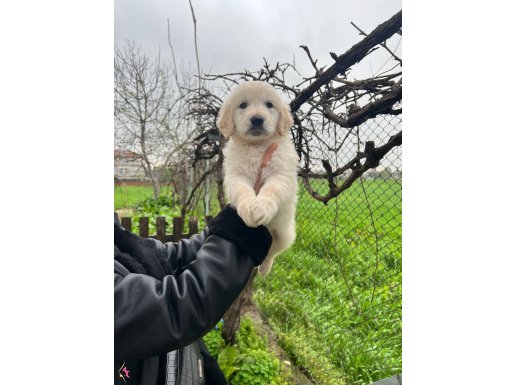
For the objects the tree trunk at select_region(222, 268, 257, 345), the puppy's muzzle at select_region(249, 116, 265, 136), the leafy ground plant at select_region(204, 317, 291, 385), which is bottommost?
the leafy ground plant at select_region(204, 317, 291, 385)

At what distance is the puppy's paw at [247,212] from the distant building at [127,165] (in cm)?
36

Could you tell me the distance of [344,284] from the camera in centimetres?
136

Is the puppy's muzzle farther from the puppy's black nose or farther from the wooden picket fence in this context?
the wooden picket fence

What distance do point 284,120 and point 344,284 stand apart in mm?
848

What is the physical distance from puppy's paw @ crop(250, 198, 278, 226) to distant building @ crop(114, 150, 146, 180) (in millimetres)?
393

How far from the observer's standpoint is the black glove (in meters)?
0.71

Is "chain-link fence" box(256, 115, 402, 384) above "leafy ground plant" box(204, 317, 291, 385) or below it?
above

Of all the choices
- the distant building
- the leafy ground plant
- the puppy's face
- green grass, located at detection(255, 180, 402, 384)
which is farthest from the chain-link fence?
the distant building

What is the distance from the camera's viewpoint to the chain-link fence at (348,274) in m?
1.00

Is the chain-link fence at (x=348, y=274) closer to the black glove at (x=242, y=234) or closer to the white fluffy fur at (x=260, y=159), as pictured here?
the white fluffy fur at (x=260, y=159)

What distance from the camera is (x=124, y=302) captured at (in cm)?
60

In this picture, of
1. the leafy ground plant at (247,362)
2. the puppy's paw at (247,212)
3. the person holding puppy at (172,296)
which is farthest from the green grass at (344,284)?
the puppy's paw at (247,212)

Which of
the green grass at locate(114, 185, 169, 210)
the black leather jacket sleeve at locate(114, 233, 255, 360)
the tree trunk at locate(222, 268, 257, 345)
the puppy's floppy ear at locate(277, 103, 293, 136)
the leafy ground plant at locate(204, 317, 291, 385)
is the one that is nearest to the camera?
the black leather jacket sleeve at locate(114, 233, 255, 360)

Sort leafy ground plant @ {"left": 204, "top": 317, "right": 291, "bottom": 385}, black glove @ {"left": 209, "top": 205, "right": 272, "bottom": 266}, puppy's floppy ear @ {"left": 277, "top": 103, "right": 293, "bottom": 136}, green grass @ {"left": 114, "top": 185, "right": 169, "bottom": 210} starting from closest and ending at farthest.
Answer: black glove @ {"left": 209, "top": 205, "right": 272, "bottom": 266} < puppy's floppy ear @ {"left": 277, "top": 103, "right": 293, "bottom": 136} < green grass @ {"left": 114, "top": 185, "right": 169, "bottom": 210} < leafy ground plant @ {"left": 204, "top": 317, "right": 291, "bottom": 385}
